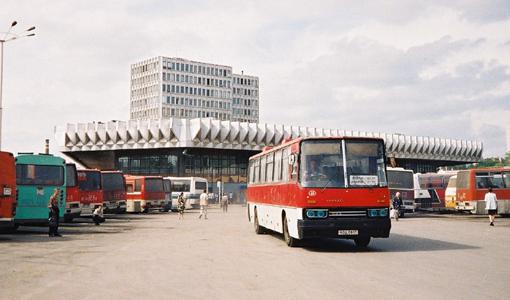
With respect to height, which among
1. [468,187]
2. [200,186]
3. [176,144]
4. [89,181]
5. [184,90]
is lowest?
[468,187]

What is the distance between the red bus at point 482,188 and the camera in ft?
116

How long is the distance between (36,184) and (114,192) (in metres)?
17.9

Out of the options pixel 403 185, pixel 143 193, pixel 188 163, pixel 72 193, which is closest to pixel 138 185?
pixel 143 193

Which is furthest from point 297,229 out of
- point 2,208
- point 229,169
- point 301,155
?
point 229,169

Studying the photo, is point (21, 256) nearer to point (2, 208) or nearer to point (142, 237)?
point (2, 208)

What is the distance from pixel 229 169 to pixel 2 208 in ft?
250

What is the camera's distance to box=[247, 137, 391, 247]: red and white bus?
50.1 feet

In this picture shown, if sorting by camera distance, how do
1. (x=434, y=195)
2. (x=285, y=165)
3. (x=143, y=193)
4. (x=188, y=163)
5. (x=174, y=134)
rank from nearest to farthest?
(x=285, y=165) < (x=143, y=193) < (x=434, y=195) < (x=174, y=134) < (x=188, y=163)

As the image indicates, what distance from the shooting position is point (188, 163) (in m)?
89.4

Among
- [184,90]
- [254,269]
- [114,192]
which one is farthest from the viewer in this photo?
[184,90]

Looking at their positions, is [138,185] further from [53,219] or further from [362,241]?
[362,241]

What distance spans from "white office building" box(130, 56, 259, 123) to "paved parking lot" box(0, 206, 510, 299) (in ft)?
444

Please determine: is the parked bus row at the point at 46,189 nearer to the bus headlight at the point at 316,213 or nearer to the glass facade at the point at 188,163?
the bus headlight at the point at 316,213

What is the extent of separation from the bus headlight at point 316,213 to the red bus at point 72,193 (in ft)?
55.6
